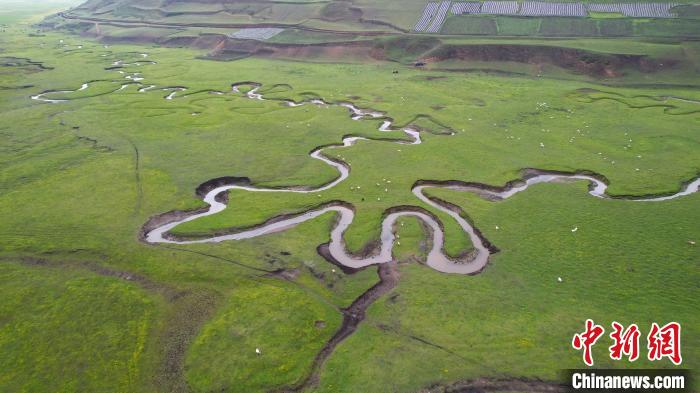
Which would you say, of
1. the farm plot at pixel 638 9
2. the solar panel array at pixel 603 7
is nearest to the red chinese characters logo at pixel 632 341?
the farm plot at pixel 638 9

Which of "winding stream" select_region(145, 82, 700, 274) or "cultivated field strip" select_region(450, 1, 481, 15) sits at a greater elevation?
"cultivated field strip" select_region(450, 1, 481, 15)

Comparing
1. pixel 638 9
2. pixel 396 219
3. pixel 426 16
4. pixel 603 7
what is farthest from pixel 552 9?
pixel 396 219

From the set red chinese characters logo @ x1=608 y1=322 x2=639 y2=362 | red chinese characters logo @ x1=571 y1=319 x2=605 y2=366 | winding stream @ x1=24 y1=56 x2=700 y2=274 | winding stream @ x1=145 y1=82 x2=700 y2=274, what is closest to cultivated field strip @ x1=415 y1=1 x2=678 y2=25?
winding stream @ x1=24 y1=56 x2=700 y2=274

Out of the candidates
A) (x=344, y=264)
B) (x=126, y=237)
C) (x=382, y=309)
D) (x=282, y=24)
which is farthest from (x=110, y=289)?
(x=282, y=24)

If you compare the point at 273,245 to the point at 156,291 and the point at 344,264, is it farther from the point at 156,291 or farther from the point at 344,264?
the point at 156,291

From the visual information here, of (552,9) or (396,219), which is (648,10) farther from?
(396,219)

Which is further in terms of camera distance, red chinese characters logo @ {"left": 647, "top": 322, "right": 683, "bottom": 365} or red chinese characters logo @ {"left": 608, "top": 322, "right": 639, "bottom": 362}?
red chinese characters logo @ {"left": 608, "top": 322, "right": 639, "bottom": 362}

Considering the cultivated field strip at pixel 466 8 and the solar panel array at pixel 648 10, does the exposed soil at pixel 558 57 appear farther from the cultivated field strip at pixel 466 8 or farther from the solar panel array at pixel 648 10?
the solar panel array at pixel 648 10

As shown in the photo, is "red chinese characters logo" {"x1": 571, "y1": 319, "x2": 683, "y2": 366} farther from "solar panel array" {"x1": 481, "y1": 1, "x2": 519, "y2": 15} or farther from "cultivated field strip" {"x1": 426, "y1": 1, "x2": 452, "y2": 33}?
"solar panel array" {"x1": 481, "y1": 1, "x2": 519, "y2": 15}
